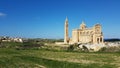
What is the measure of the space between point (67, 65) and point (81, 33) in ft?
266

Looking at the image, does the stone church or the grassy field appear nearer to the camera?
the grassy field

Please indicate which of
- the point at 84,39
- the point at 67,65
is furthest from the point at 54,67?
the point at 84,39

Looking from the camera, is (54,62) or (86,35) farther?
(86,35)

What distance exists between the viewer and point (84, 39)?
106688 mm

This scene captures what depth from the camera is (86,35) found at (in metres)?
104

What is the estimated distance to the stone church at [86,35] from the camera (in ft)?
309

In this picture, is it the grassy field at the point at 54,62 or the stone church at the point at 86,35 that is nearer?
the grassy field at the point at 54,62

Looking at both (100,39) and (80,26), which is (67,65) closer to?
(100,39)

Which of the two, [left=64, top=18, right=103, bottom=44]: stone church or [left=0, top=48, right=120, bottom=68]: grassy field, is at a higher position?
[left=64, top=18, right=103, bottom=44]: stone church

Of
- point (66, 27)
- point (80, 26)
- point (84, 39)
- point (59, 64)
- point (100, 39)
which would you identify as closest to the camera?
point (59, 64)

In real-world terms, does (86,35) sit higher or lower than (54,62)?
higher

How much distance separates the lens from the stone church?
9412 centimetres

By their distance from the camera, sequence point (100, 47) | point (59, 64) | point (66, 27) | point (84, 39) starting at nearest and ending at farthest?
1. point (59, 64)
2. point (100, 47)
3. point (84, 39)
4. point (66, 27)

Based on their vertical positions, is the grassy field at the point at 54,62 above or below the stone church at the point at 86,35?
below
